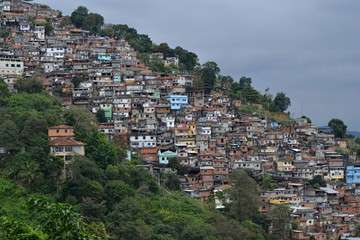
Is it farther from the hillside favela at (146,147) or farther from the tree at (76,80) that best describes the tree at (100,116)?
the tree at (76,80)

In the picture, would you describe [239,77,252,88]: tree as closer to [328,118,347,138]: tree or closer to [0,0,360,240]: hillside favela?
[0,0,360,240]: hillside favela

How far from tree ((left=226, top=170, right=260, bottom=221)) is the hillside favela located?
67mm

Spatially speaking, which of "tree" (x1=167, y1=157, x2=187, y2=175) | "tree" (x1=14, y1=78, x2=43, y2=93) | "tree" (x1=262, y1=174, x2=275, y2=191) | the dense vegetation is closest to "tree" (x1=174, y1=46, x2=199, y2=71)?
"tree" (x1=14, y1=78, x2=43, y2=93)

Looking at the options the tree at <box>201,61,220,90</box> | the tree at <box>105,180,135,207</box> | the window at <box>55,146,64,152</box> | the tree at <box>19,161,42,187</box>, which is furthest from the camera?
the tree at <box>201,61,220,90</box>

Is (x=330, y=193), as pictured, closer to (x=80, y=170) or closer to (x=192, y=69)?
(x=80, y=170)

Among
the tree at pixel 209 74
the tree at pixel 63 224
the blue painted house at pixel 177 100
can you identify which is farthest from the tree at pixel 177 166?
the tree at pixel 63 224

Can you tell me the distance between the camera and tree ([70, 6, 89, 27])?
6450 centimetres

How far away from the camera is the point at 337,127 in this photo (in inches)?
2115

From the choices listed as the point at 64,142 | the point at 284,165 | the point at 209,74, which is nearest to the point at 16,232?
the point at 64,142

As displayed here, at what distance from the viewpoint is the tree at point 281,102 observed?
5781 cm

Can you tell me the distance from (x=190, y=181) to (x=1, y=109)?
11.9 metres

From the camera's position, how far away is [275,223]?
32.1m

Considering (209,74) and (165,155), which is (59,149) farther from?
(209,74)

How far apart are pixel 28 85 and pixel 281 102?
1065 inches
